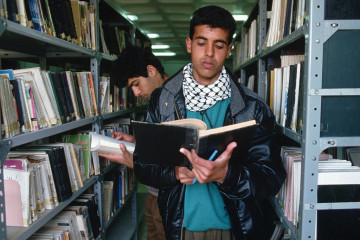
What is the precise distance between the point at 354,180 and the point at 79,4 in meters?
1.71

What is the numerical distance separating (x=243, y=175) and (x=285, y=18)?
86 centimetres

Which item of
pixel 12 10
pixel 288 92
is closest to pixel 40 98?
pixel 12 10

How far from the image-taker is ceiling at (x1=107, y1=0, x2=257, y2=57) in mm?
4836

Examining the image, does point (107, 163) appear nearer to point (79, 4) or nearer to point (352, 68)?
point (79, 4)

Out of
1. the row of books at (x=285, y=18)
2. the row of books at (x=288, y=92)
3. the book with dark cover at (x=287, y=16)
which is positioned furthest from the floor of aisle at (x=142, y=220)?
the book with dark cover at (x=287, y=16)

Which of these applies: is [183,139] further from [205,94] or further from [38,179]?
[38,179]

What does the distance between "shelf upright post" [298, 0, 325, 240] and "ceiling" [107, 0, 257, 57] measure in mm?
4185

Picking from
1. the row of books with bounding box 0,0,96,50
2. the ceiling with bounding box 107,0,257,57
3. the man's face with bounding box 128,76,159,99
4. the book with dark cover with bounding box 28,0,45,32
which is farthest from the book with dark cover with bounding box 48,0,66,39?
the ceiling with bounding box 107,0,257,57

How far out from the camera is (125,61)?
2105 mm

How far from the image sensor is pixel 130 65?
209 cm

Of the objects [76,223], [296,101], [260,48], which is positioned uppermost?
[260,48]

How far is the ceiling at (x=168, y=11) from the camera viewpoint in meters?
4.84

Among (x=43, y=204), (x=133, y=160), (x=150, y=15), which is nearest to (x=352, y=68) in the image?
(x=133, y=160)

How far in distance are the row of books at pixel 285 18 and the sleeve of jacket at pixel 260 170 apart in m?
0.41
